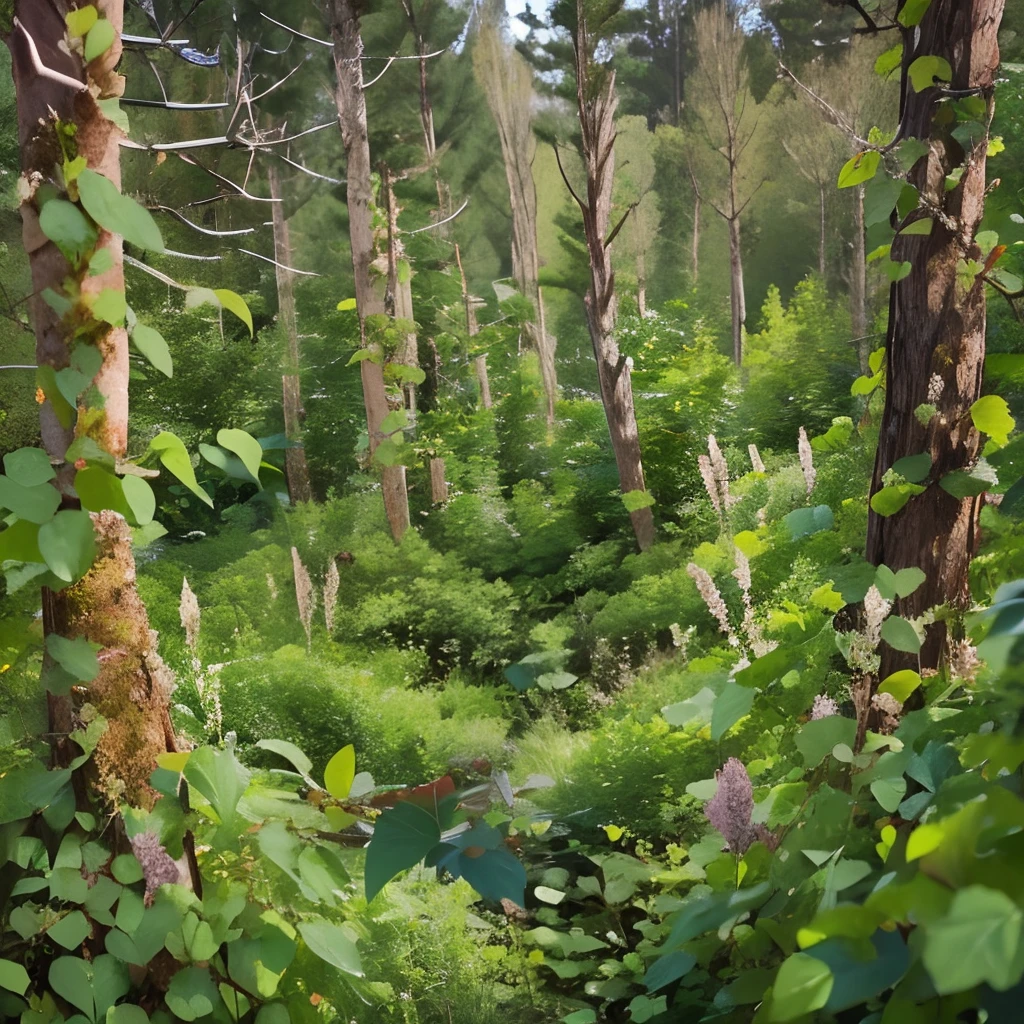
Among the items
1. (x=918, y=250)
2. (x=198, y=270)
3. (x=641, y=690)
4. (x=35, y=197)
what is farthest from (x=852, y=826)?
(x=198, y=270)

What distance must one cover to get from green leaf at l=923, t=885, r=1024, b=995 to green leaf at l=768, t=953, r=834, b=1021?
0.12 metres

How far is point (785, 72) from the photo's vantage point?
283 cm

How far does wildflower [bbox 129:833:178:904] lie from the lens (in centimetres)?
103

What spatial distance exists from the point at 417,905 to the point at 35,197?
144cm

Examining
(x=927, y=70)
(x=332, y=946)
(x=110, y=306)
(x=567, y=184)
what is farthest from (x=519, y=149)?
(x=332, y=946)

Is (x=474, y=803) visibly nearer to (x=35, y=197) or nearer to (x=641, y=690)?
(x=641, y=690)

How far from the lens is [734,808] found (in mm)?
1107

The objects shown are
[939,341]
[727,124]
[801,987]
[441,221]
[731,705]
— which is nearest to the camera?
[801,987]

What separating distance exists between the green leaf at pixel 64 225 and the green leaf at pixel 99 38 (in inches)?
6.7

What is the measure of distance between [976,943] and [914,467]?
1.01 metres

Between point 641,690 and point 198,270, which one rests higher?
point 198,270

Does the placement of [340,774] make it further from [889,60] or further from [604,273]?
[604,273]

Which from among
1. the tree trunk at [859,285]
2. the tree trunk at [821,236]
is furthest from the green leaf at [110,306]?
the tree trunk at [821,236]

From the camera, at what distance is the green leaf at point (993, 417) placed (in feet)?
3.87
